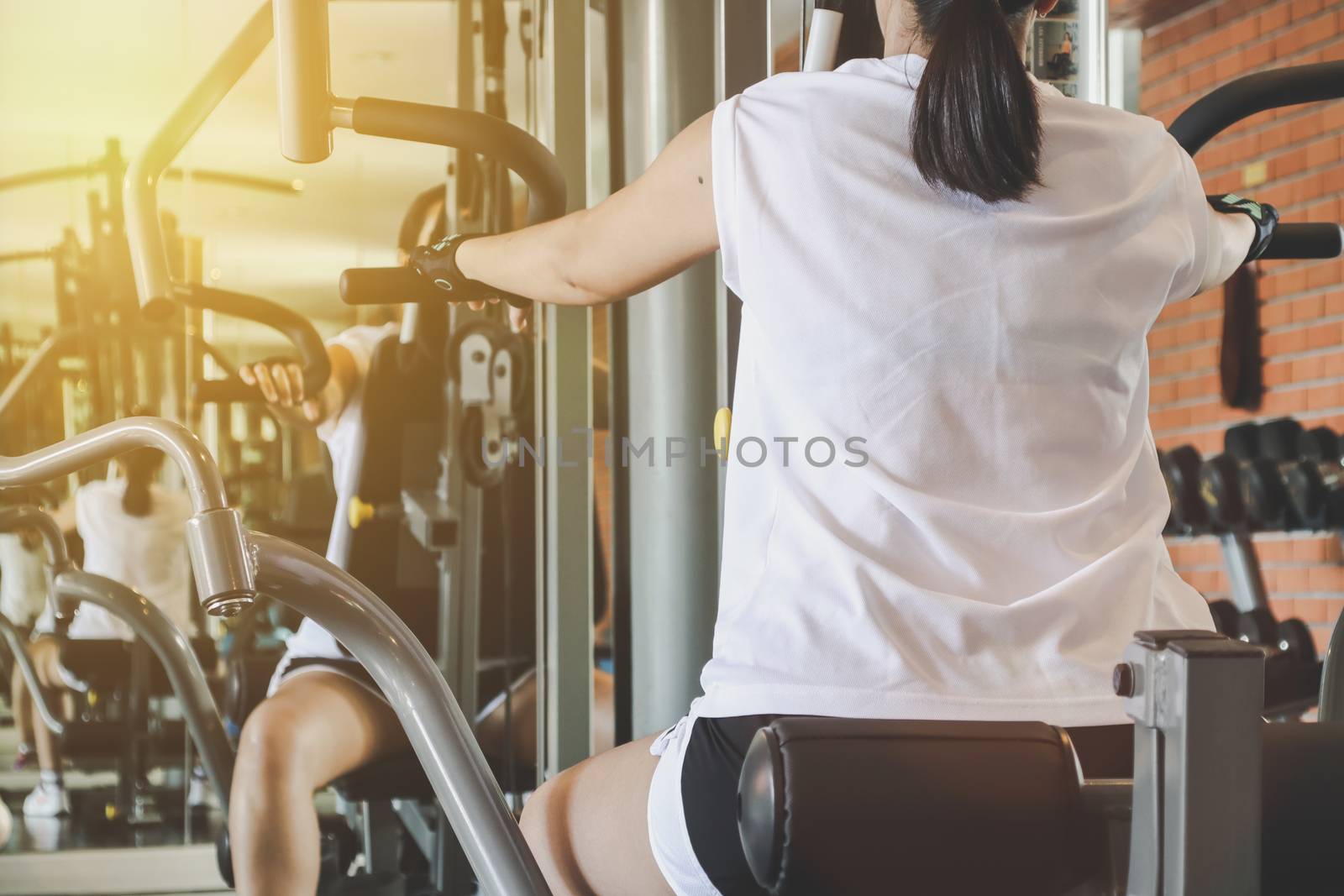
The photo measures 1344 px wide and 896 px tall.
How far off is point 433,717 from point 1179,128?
2.83ft

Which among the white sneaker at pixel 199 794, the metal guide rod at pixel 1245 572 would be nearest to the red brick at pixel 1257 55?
the metal guide rod at pixel 1245 572

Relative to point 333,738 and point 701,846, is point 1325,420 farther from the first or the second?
point 701,846

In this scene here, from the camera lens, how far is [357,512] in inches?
90.4

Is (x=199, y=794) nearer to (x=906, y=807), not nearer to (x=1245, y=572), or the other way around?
(x=906, y=807)

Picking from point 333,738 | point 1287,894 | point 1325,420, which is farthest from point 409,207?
point 1325,420

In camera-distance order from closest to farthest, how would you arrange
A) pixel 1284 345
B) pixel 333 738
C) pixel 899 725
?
pixel 899 725, pixel 333 738, pixel 1284 345

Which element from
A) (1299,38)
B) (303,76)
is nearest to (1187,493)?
(1299,38)

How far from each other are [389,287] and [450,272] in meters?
0.07

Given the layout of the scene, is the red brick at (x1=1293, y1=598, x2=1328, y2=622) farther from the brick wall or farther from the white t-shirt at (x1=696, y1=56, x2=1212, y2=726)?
the white t-shirt at (x1=696, y1=56, x2=1212, y2=726)

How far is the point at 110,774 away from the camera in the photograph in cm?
237

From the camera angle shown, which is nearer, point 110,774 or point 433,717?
point 433,717

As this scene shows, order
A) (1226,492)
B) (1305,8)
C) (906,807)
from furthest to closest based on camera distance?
(1305,8) → (1226,492) → (906,807)

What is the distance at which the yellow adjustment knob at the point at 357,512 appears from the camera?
229 centimetres

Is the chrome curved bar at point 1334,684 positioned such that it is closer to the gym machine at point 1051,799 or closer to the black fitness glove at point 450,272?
the gym machine at point 1051,799
